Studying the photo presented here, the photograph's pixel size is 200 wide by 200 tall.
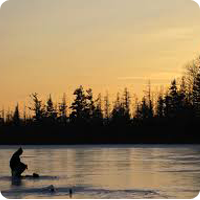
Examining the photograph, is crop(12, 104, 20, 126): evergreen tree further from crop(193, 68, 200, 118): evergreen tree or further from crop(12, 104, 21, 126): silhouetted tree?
crop(193, 68, 200, 118): evergreen tree

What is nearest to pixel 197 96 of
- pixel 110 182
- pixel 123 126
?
pixel 123 126

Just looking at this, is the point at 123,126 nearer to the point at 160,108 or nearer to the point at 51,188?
the point at 160,108

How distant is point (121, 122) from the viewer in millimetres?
86938

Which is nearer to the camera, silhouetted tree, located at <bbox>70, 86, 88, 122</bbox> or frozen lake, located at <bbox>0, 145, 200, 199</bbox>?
frozen lake, located at <bbox>0, 145, 200, 199</bbox>

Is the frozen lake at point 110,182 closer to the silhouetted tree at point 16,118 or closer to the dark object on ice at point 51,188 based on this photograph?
the dark object on ice at point 51,188

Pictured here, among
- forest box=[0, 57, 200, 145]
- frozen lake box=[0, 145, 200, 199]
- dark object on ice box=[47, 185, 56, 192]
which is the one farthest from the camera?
forest box=[0, 57, 200, 145]

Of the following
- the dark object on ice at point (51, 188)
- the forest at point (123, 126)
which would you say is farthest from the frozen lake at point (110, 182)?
the forest at point (123, 126)

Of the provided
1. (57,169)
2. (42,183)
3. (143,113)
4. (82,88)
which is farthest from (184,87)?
(42,183)

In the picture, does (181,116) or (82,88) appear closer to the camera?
(181,116)

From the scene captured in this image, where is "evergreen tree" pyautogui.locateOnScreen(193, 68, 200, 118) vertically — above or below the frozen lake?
above

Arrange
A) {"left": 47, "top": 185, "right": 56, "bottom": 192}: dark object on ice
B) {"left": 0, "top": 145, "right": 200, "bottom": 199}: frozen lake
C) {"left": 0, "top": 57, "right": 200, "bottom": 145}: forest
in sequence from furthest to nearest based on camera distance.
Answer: {"left": 0, "top": 57, "right": 200, "bottom": 145}: forest → {"left": 47, "top": 185, "right": 56, "bottom": 192}: dark object on ice → {"left": 0, "top": 145, "right": 200, "bottom": 199}: frozen lake

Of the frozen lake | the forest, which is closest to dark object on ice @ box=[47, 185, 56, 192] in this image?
the frozen lake

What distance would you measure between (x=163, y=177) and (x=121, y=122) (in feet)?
206

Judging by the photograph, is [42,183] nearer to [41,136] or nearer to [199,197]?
[199,197]
